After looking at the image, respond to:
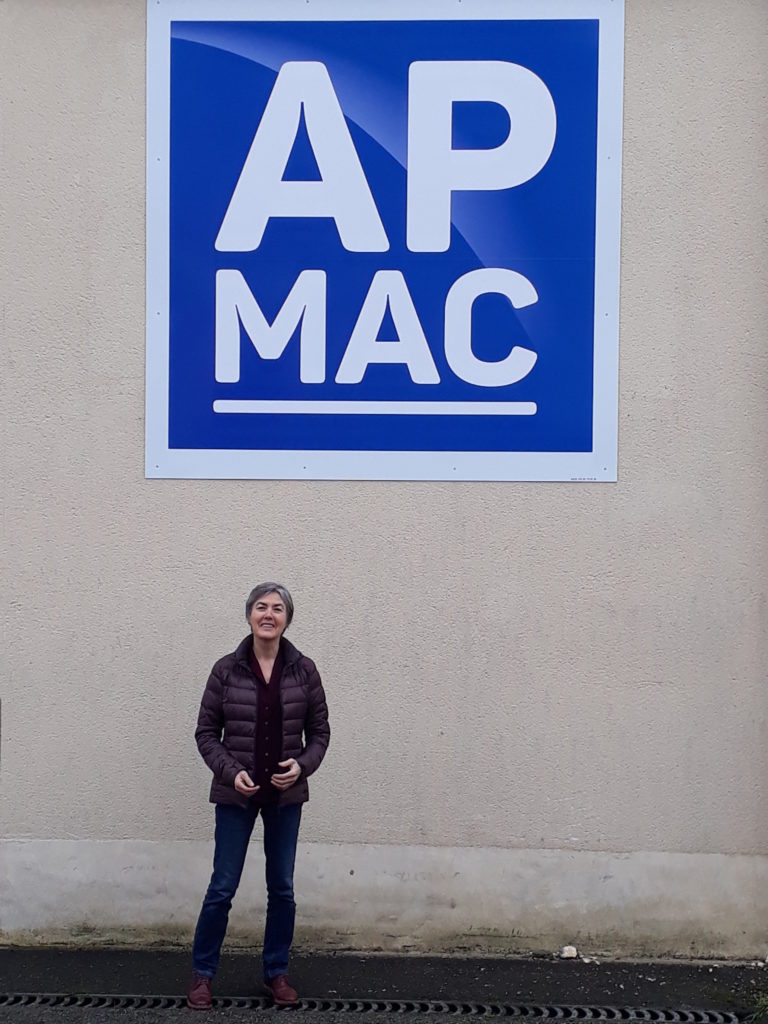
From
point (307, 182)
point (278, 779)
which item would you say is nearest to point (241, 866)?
point (278, 779)

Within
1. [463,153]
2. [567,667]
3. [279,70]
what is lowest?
[567,667]

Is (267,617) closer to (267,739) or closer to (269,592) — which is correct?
(269,592)

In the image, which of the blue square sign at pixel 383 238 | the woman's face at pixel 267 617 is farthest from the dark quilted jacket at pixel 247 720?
the blue square sign at pixel 383 238

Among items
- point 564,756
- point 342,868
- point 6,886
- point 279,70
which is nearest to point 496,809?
point 564,756

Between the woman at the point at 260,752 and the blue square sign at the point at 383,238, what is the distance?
1000 mm

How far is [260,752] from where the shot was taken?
460 centimetres

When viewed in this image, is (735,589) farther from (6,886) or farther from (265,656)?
(6,886)

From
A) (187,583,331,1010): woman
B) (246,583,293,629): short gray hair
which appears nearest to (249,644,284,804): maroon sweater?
(187,583,331,1010): woman

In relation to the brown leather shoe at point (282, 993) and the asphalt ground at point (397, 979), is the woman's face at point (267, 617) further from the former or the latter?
→ the asphalt ground at point (397, 979)

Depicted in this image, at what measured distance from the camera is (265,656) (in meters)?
4.70

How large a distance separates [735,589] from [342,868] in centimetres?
213

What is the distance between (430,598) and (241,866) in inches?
55.5

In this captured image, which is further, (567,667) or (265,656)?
(567,667)

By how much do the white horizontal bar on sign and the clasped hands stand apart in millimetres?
1607
